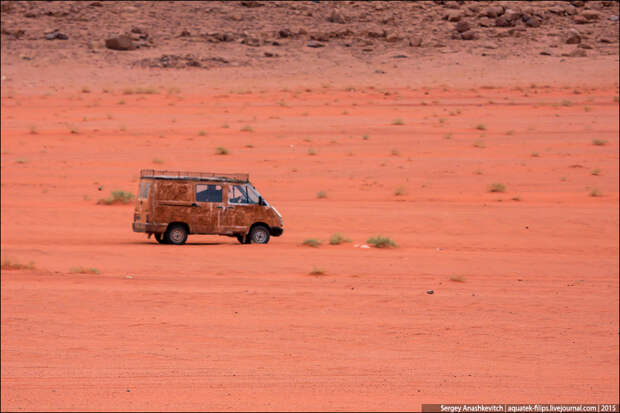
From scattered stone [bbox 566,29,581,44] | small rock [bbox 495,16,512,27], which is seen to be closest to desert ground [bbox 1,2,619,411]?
scattered stone [bbox 566,29,581,44]

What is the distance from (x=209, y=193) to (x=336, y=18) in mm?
87978

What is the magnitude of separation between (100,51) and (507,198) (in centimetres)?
6662

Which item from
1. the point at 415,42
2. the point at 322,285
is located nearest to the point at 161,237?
the point at 322,285

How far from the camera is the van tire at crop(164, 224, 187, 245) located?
6.64 metres

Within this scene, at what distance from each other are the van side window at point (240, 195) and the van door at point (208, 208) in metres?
0.15

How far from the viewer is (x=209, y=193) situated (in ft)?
22.5

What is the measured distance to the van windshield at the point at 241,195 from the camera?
7.20 m

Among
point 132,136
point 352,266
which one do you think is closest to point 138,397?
point 352,266

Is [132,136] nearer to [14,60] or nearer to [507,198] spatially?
[507,198]

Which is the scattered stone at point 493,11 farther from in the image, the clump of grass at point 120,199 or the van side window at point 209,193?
the van side window at point 209,193

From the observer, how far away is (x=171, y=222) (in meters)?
→ 6.85

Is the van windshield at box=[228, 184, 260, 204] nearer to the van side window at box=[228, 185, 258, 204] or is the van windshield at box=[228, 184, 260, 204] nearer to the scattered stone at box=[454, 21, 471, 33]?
the van side window at box=[228, 185, 258, 204]

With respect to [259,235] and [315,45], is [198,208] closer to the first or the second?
[259,235]

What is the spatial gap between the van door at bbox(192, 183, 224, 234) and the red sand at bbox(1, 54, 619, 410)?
3.40ft
